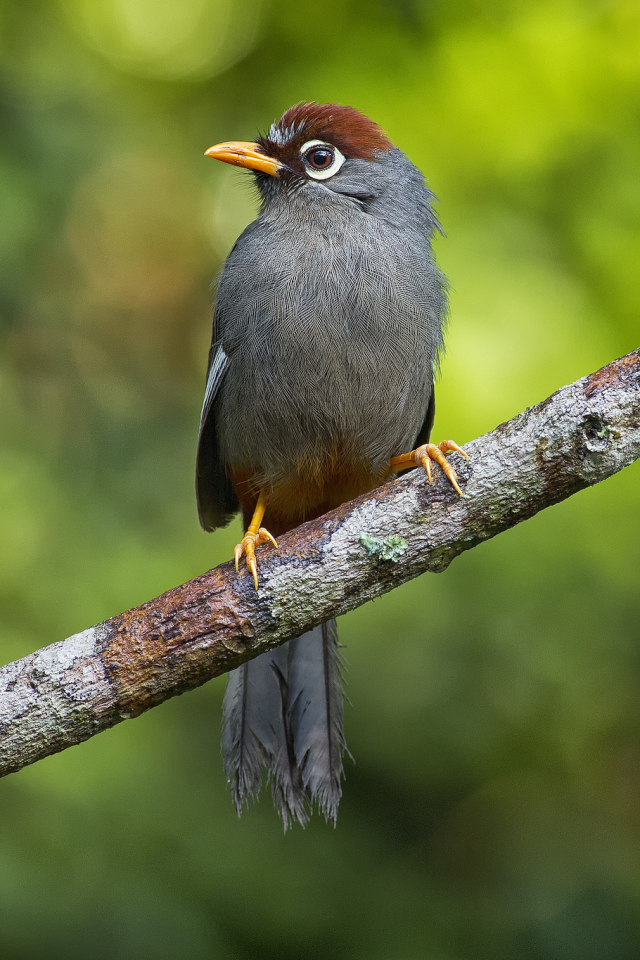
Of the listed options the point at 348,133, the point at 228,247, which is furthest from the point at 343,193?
the point at 228,247

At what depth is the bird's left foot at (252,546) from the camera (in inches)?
120

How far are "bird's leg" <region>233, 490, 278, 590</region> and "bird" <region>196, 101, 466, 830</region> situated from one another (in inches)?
0.5

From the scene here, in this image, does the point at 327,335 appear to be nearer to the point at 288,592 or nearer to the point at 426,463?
the point at 426,463

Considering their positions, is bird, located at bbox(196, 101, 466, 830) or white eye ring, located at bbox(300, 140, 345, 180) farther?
white eye ring, located at bbox(300, 140, 345, 180)

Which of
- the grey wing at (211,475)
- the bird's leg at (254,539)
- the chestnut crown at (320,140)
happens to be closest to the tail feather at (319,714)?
the bird's leg at (254,539)

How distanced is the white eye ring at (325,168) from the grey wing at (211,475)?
85cm

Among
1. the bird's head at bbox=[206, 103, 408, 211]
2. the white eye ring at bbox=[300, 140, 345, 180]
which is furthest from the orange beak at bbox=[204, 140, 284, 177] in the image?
the white eye ring at bbox=[300, 140, 345, 180]

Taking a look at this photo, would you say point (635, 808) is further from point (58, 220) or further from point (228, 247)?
point (58, 220)

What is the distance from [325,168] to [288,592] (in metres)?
2.03

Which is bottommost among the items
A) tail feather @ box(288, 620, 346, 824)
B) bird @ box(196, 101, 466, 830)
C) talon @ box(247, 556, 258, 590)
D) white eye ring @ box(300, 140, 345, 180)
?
tail feather @ box(288, 620, 346, 824)

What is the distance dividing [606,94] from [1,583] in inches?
144

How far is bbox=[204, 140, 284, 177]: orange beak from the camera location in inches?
160

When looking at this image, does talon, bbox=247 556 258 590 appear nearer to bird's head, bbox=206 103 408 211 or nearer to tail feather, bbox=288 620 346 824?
tail feather, bbox=288 620 346 824

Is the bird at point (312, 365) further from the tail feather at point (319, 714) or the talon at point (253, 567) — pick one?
the talon at point (253, 567)
